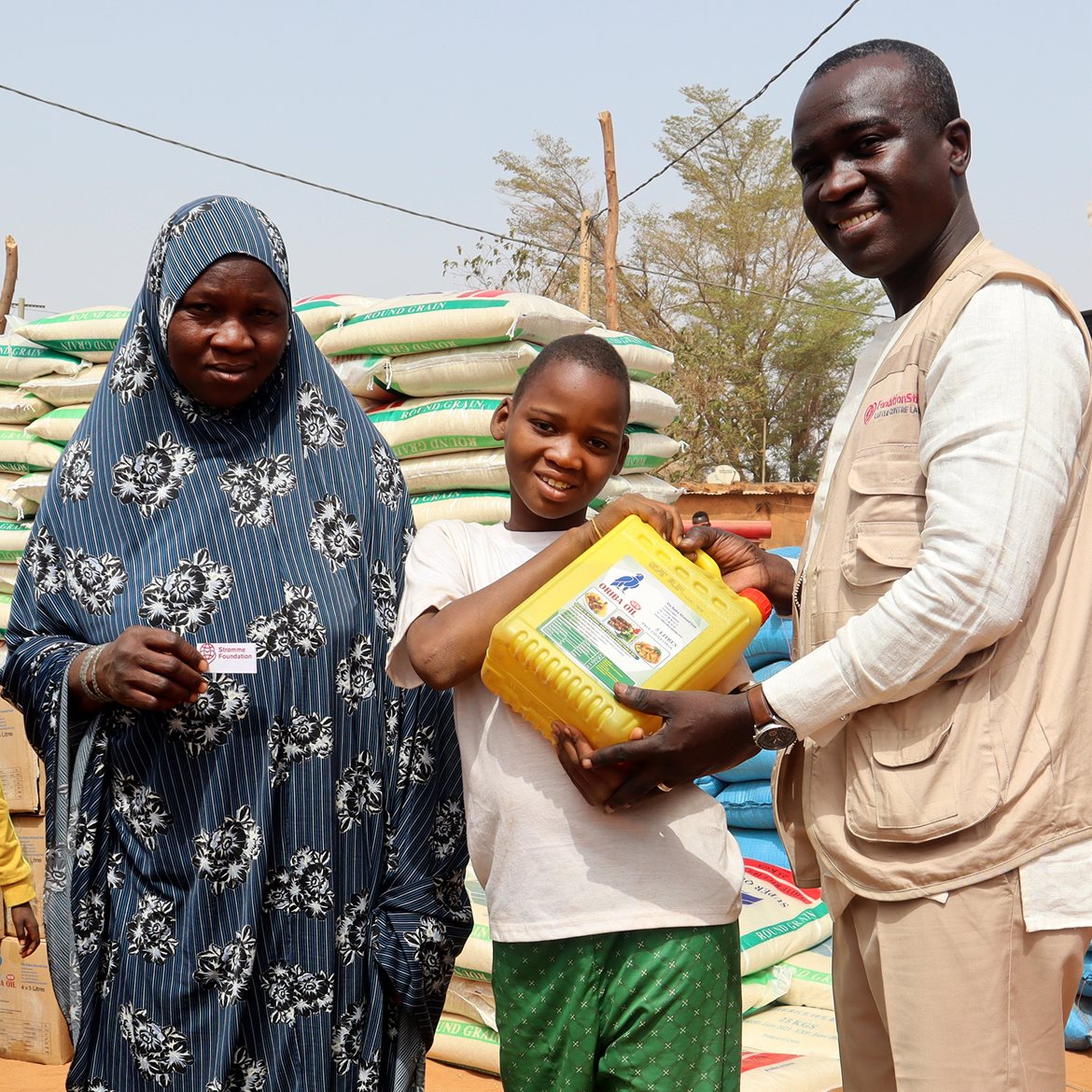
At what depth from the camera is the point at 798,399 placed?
84.5ft

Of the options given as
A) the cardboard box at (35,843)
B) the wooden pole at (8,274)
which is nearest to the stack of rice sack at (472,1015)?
the cardboard box at (35,843)

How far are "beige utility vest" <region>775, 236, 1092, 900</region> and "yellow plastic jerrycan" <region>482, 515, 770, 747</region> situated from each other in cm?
17

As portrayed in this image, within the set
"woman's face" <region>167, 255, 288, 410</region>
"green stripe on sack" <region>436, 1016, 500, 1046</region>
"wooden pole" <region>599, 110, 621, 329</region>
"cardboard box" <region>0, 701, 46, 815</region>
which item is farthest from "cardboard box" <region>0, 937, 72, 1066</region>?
"wooden pole" <region>599, 110, 621, 329</region>

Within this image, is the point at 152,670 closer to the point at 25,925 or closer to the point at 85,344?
the point at 25,925

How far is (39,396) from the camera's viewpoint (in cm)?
583

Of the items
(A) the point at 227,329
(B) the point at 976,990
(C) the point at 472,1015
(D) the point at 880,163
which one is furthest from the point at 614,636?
(C) the point at 472,1015

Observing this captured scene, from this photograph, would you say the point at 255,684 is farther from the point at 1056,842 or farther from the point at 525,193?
the point at 525,193

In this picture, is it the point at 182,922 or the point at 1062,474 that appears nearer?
the point at 1062,474

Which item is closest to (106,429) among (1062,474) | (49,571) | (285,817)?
(49,571)

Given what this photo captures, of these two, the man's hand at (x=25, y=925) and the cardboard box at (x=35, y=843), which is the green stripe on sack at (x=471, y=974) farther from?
the cardboard box at (x=35, y=843)

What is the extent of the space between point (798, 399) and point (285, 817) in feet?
80.8

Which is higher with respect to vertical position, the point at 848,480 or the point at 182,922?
the point at 848,480

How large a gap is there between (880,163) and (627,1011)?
1.27 m

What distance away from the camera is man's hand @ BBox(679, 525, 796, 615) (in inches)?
77.4
